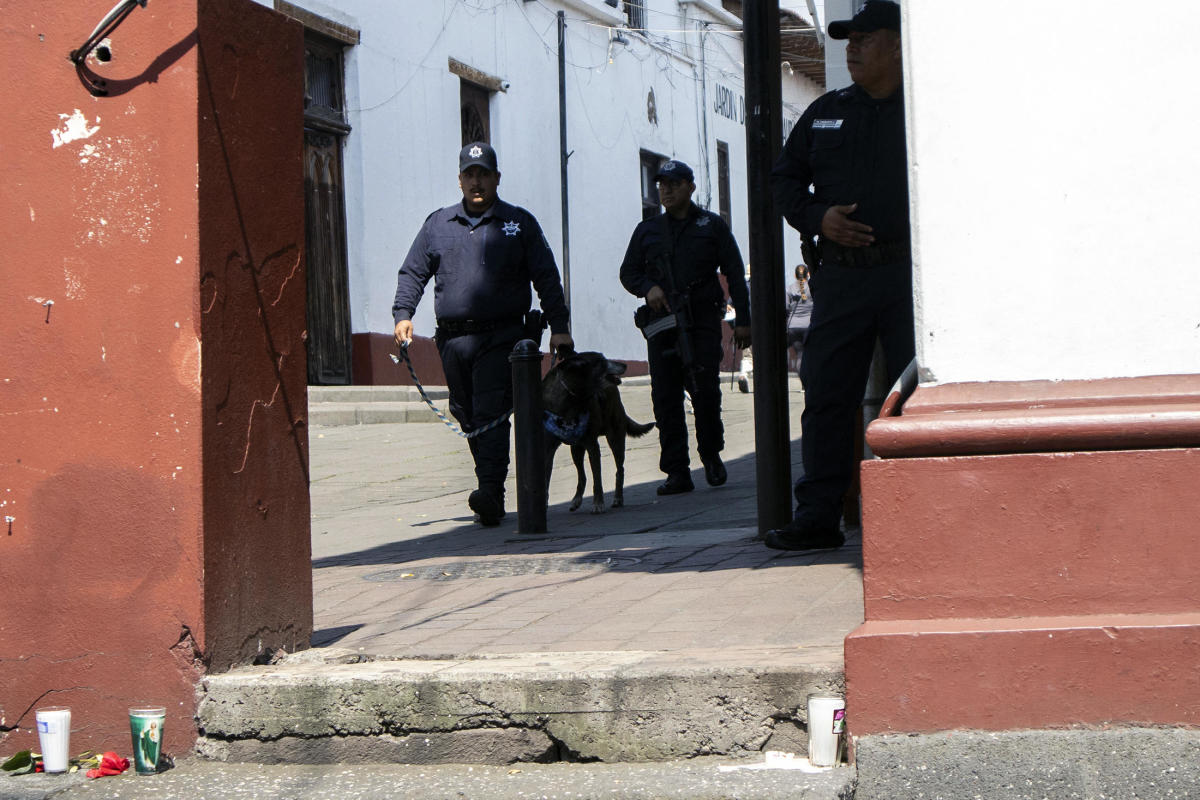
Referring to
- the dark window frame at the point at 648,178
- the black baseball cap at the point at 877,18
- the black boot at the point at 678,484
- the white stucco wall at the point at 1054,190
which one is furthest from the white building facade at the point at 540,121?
the white stucco wall at the point at 1054,190

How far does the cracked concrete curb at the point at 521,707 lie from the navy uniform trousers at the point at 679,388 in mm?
5441

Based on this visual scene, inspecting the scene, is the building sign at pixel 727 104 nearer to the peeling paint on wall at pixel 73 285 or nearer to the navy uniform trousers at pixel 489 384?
the navy uniform trousers at pixel 489 384

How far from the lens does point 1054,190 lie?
3.46 m

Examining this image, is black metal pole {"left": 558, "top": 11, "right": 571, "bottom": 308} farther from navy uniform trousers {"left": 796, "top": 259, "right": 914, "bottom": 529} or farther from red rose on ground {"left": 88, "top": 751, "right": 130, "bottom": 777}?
red rose on ground {"left": 88, "top": 751, "right": 130, "bottom": 777}

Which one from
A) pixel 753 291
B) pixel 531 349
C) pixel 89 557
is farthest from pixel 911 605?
pixel 531 349

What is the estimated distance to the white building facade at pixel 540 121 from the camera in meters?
17.0

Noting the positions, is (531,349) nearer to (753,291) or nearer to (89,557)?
(753,291)

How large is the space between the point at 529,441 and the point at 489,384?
1.91ft

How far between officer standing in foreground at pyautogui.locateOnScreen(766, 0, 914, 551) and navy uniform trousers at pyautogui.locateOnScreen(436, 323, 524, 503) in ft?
8.57

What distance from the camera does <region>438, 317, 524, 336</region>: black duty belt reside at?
807cm

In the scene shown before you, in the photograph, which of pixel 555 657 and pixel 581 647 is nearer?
pixel 555 657

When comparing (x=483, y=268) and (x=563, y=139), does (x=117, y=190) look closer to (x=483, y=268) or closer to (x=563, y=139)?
(x=483, y=268)

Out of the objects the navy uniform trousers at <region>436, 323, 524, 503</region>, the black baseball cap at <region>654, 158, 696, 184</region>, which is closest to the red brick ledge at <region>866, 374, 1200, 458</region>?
the navy uniform trousers at <region>436, 323, 524, 503</region>

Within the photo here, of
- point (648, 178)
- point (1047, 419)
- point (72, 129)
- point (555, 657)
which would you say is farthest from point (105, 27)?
point (648, 178)
